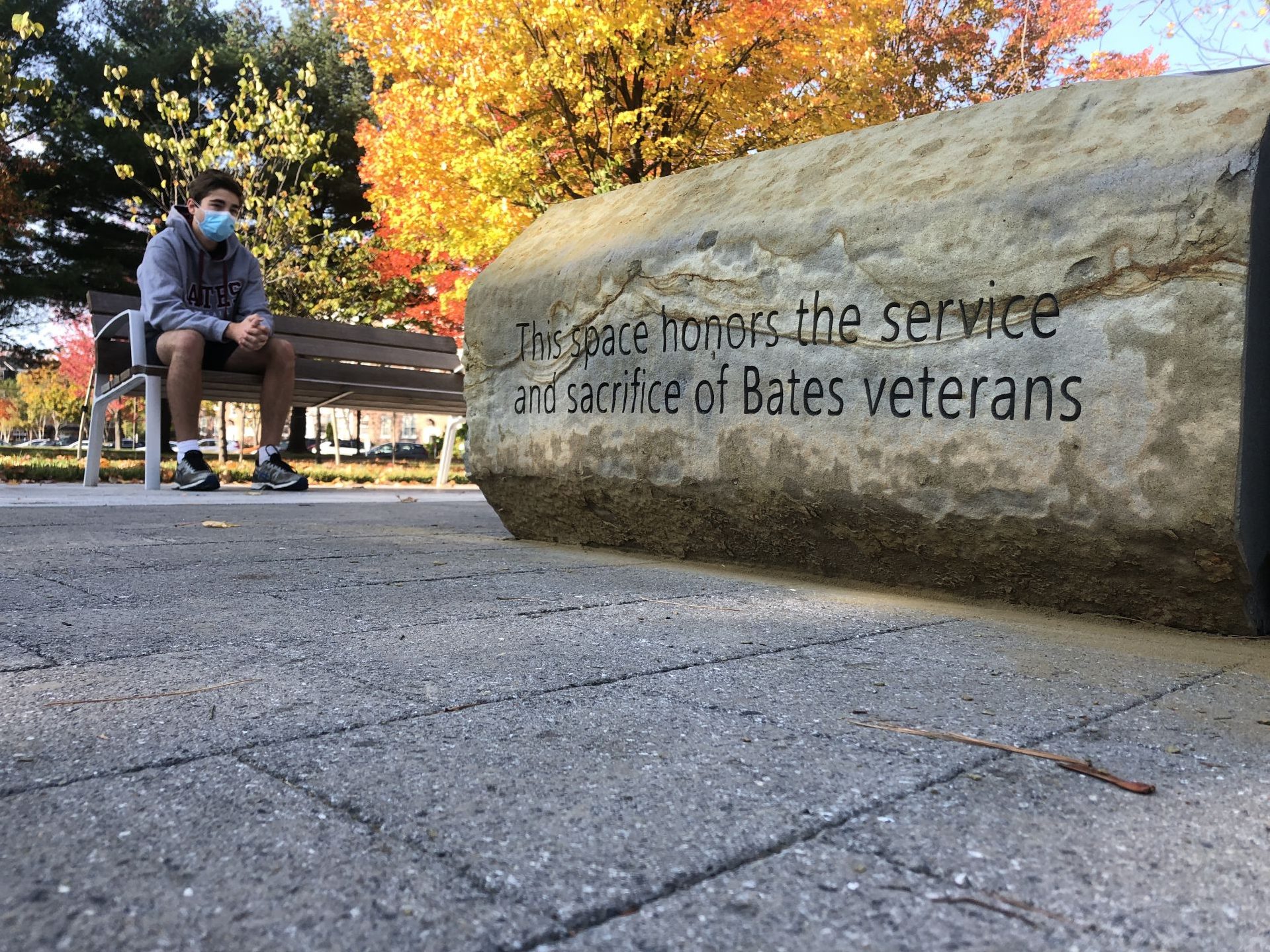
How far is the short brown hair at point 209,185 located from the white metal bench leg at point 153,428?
1016 mm

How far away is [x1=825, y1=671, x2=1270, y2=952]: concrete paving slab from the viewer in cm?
79

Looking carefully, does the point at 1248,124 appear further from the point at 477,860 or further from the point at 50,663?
the point at 50,663

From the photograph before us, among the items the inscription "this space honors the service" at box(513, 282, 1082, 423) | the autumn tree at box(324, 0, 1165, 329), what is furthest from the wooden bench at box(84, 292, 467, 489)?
the inscription "this space honors the service" at box(513, 282, 1082, 423)

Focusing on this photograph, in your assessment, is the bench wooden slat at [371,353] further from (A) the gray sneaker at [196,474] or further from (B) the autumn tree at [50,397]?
(B) the autumn tree at [50,397]

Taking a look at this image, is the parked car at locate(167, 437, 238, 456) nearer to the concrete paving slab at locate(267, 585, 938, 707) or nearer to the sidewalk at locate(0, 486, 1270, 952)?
the concrete paving slab at locate(267, 585, 938, 707)

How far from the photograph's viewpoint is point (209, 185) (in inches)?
202

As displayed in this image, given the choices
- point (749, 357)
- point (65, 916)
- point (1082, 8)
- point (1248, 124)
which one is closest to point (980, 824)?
point (65, 916)

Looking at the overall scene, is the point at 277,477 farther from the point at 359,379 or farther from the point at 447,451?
the point at 447,451

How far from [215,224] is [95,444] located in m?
1.71

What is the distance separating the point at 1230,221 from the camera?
177 centimetres

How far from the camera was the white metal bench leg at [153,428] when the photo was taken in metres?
5.18

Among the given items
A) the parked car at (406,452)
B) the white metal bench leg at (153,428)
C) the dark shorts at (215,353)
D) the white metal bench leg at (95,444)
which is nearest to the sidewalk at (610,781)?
the dark shorts at (215,353)

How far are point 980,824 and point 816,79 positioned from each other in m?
9.28

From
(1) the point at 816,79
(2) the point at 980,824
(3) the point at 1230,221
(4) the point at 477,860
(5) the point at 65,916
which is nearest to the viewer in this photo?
(5) the point at 65,916
